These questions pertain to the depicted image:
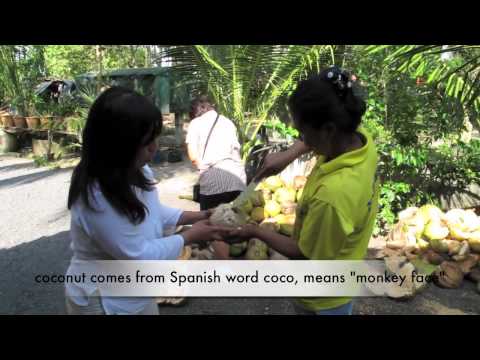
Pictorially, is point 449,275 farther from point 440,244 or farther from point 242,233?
point 242,233

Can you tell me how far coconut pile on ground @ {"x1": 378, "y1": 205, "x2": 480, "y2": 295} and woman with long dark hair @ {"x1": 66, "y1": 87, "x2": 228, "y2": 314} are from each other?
2898mm

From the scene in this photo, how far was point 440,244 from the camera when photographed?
3.83 m

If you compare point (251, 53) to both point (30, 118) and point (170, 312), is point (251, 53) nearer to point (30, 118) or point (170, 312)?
point (170, 312)

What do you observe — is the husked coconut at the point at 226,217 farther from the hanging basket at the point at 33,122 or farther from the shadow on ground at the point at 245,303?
the hanging basket at the point at 33,122

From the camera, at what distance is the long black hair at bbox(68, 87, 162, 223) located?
4.49 ft

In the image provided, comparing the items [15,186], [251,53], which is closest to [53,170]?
[15,186]

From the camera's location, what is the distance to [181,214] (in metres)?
1.96

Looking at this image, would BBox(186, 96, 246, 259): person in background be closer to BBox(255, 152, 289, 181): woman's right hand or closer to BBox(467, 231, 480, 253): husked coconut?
BBox(255, 152, 289, 181): woman's right hand

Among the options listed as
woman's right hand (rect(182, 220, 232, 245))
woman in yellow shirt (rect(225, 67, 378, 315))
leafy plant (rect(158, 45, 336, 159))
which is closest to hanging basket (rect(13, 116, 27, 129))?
leafy plant (rect(158, 45, 336, 159))

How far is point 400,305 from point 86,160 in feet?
9.68

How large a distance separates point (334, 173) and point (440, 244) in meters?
2.96

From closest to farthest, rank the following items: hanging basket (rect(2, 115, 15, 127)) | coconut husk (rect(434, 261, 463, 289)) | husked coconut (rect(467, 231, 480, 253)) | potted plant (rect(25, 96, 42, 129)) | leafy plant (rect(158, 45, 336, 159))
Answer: coconut husk (rect(434, 261, 463, 289)) → husked coconut (rect(467, 231, 480, 253)) → leafy plant (rect(158, 45, 336, 159)) → potted plant (rect(25, 96, 42, 129)) → hanging basket (rect(2, 115, 15, 127))

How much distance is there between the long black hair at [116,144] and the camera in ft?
4.49

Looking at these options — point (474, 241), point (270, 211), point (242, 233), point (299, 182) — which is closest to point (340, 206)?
point (242, 233)
